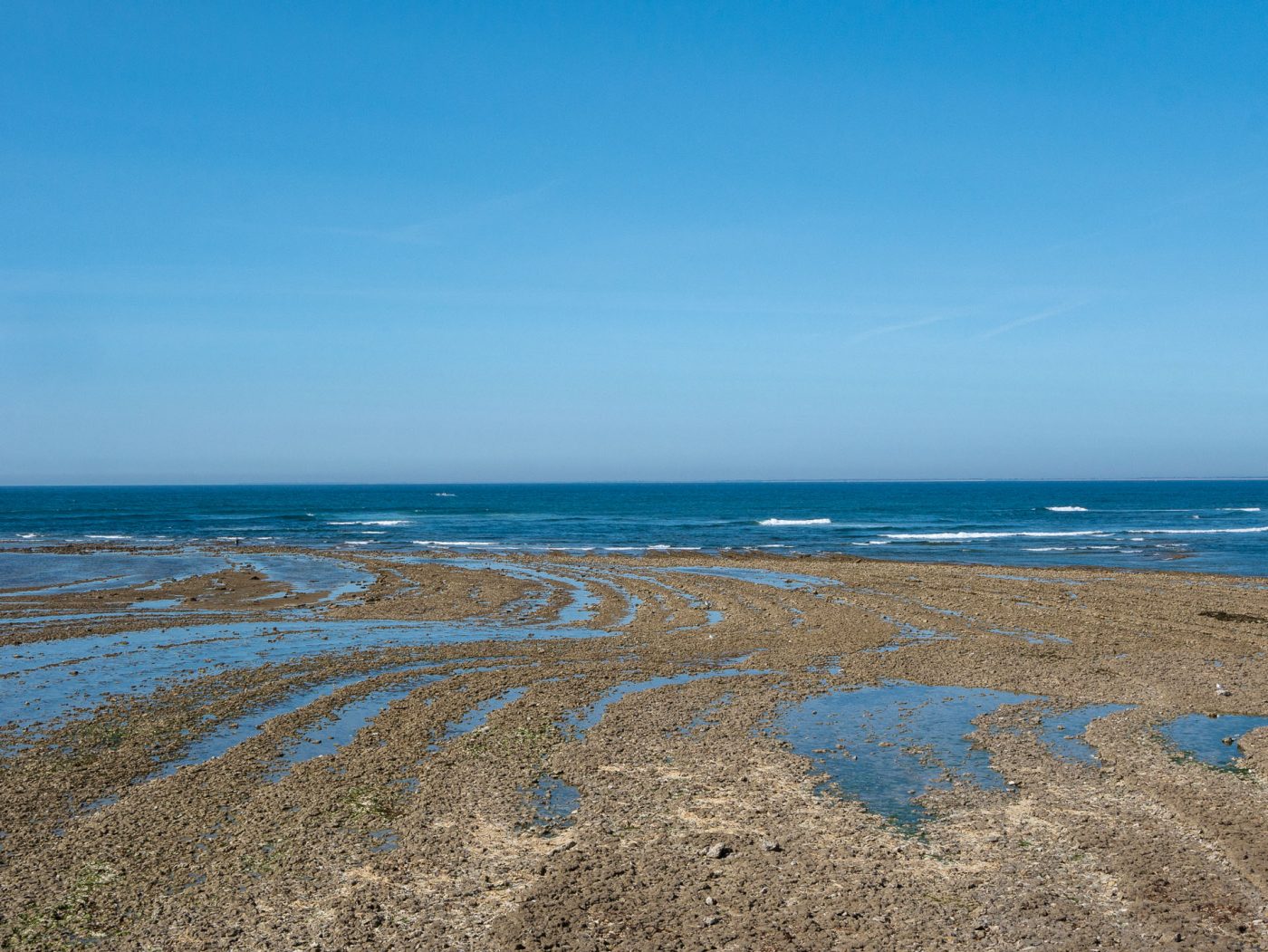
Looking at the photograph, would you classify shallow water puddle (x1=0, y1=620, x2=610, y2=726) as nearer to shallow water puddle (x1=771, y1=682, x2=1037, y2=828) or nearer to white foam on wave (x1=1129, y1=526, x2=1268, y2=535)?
shallow water puddle (x1=771, y1=682, x2=1037, y2=828)

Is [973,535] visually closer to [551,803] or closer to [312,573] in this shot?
[312,573]

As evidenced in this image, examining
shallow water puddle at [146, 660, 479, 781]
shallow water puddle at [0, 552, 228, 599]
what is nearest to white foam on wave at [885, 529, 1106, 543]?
shallow water puddle at [0, 552, 228, 599]

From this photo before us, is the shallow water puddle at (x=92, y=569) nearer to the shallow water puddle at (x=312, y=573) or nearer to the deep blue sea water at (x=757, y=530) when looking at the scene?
the shallow water puddle at (x=312, y=573)

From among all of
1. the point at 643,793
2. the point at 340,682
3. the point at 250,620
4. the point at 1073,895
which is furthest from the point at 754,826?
the point at 250,620

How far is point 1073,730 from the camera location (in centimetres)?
A: 1256

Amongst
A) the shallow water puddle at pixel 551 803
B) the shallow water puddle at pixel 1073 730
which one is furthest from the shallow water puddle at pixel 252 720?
the shallow water puddle at pixel 1073 730

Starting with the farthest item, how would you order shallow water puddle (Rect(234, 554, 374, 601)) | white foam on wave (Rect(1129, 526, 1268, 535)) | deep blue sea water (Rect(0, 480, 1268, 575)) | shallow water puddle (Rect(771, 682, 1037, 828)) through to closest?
white foam on wave (Rect(1129, 526, 1268, 535)), deep blue sea water (Rect(0, 480, 1268, 575)), shallow water puddle (Rect(234, 554, 374, 601)), shallow water puddle (Rect(771, 682, 1037, 828))

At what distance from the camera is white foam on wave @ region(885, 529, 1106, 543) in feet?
212

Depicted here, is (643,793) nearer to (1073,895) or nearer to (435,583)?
(1073,895)

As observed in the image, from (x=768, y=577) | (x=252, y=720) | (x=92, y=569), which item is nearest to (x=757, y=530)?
(x=768, y=577)

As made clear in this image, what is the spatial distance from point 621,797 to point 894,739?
4258mm

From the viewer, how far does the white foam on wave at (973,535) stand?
212ft

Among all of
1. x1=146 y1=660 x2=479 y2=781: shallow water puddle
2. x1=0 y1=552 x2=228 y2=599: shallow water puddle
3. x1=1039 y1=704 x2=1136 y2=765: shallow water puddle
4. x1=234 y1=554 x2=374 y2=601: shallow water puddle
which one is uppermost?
x1=1039 y1=704 x2=1136 y2=765: shallow water puddle

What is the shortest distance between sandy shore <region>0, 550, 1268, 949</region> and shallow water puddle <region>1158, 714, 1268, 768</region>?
234 mm
